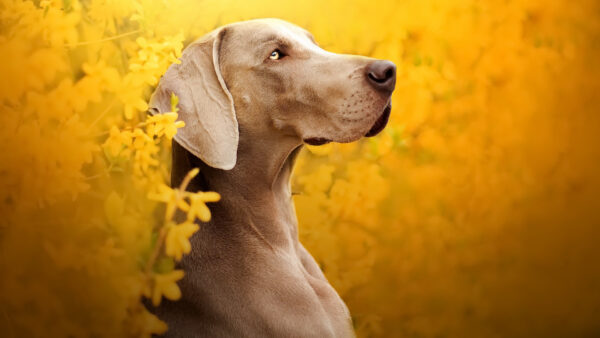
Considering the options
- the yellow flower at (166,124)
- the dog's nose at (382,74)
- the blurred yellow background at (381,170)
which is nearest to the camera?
the dog's nose at (382,74)

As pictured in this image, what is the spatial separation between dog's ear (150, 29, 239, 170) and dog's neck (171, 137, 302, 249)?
9cm

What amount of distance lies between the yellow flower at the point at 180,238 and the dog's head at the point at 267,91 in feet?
0.74

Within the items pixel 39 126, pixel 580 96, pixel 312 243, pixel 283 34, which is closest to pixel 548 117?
pixel 580 96

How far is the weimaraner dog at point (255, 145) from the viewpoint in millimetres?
2051

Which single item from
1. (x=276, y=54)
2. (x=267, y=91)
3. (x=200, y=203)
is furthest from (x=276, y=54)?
(x=200, y=203)

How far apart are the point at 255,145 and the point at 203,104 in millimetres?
230

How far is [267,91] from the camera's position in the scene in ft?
7.09

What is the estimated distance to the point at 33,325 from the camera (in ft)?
7.36

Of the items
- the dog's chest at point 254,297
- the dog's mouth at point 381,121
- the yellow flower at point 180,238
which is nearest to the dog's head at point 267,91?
the dog's mouth at point 381,121

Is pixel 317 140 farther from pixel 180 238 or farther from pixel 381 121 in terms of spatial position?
pixel 180 238

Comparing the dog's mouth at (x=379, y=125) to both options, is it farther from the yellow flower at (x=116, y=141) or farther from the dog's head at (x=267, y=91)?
the yellow flower at (x=116, y=141)

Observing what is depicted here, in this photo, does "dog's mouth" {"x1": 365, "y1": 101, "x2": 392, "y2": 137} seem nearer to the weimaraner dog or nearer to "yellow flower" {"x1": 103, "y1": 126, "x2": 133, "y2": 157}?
the weimaraner dog

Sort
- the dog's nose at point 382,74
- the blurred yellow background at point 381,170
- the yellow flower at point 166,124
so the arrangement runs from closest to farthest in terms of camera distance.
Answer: the dog's nose at point 382,74
the yellow flower at point 166,124
the blurred yellow background at point 381,170

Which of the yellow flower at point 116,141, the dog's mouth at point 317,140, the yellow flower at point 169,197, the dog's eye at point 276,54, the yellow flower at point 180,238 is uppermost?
the dog's eye at point 276,54
